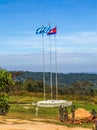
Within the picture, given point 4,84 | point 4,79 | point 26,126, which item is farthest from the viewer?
point 4,84

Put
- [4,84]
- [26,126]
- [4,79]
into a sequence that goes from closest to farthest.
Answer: [26,126], [4,79], [4,84]

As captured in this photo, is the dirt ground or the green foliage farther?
the green foliage

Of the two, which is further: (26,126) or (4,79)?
(4,79)

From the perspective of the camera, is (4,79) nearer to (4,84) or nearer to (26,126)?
(4,84)

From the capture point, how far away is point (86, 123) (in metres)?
34.3

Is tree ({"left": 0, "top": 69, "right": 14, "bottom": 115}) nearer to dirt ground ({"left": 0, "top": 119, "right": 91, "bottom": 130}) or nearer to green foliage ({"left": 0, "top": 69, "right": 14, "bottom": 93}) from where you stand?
green foliage ({"left": 0, "top": 69, "right": 14, "bottom": 93})

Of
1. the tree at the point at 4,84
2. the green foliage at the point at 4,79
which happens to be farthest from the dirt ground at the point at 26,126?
the green foliage at the point at 4,79

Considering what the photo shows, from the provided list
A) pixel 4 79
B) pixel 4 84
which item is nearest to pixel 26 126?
pixel 4 79

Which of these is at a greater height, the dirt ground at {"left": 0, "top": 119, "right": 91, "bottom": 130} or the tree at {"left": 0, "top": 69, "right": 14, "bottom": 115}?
the tree at {"left": 0, "top": 69, "right": 14, "bottom": 115}

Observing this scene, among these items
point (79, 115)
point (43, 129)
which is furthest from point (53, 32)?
point (43, 129)

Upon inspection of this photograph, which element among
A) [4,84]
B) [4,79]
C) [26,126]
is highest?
[4,79]

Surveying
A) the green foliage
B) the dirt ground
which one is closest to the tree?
the green foliage

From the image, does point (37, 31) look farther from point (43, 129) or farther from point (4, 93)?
point (43, 129)

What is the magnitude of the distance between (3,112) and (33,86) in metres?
73.9
